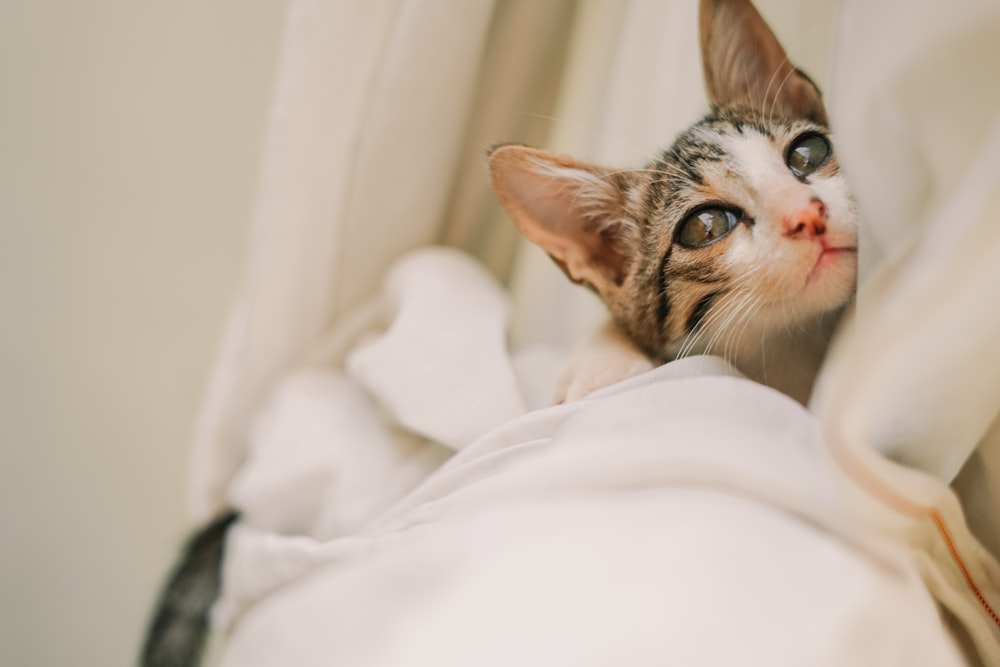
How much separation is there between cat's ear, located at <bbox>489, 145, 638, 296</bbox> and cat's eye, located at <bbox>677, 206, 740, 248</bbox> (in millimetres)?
68

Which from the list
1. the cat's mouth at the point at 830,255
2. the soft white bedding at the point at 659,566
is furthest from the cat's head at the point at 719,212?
the soft white bedding at the point at 659,566

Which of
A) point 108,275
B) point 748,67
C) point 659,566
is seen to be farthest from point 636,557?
point 108,275

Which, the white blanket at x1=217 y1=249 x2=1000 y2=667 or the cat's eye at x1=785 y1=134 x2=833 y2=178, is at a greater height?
the cat's eye at x1=785 y1=134 x2=833 y2=178

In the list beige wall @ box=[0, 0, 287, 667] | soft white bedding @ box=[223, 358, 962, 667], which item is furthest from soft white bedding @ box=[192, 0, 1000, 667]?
beige wall @ box=[0, 0, 287, 667]

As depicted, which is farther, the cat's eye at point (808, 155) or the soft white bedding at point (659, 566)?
the cat's eye at point (808, 155)

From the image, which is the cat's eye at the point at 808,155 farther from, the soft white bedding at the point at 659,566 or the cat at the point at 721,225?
the soft white bedding at the point at 659,566

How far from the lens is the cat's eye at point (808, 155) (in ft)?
1.79

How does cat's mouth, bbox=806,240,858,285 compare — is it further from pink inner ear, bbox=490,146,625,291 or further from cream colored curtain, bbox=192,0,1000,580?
pink inner ear, bbox=490,146,625,291

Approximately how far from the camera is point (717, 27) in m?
0.57

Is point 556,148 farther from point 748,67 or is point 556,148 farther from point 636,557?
point 636,557

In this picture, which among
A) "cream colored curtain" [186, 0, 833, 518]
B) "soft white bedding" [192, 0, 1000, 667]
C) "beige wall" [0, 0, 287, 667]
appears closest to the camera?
"soft white bedding" [192, 0, 1000, 667]

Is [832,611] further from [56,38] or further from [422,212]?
[56,38]

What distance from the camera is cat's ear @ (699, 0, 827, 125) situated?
0.56 metres

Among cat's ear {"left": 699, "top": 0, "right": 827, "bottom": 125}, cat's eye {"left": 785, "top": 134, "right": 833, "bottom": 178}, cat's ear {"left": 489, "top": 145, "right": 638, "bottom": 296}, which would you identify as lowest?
cat's ear {"left": 489, "top": 145, "right": 638, "bottom": 296}
